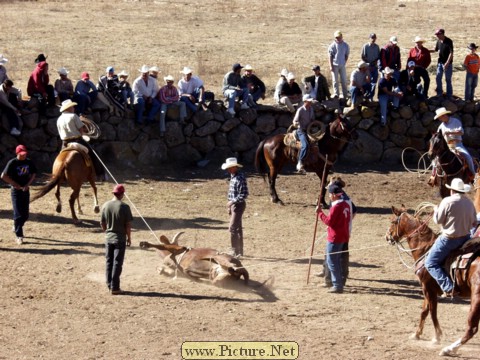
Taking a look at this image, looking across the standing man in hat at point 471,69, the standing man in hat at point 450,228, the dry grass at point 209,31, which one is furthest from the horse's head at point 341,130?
the standing man in hat at point 450,228

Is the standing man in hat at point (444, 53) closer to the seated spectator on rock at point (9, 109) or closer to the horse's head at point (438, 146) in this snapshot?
the horse's head at point (438, 146)

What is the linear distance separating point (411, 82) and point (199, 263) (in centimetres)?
1101

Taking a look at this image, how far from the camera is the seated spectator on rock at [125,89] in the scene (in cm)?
2202

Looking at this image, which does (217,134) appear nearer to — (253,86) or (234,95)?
(234,95)

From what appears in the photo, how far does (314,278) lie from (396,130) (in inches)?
389

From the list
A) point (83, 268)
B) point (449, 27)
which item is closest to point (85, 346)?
point (83, 268)

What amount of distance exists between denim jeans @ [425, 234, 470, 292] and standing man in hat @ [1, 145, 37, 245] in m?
7.60

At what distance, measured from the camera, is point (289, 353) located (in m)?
11.8

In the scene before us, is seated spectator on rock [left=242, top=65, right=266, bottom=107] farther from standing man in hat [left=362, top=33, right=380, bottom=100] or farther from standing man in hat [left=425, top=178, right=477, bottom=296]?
standing man in hat [left=425, top=178, right=477, bottom=296]

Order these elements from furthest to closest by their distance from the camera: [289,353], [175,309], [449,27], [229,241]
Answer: [449,27] → [229,241] → [175,309] → [289,353]

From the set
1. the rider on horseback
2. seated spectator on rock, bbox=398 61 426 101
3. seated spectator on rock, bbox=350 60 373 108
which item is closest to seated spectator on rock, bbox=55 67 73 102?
the rider on horseback

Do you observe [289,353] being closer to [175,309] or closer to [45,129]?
[175,309]

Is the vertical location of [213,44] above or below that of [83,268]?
above

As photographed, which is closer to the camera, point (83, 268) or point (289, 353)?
point (289, 353)
